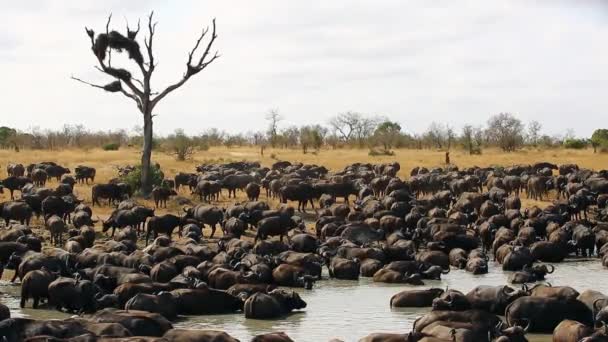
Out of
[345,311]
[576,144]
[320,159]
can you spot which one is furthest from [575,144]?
[345,311]

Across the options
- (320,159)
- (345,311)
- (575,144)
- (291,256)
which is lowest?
(345,311)

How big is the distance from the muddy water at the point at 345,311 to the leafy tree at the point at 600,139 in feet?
155

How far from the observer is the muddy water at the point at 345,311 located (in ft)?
47.9

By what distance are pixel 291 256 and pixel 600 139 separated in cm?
5644

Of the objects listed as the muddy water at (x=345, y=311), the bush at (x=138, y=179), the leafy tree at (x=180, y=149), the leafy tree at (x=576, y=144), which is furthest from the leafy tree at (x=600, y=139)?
the muddy water at (x=345, y=311)

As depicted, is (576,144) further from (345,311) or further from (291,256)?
(345,311)

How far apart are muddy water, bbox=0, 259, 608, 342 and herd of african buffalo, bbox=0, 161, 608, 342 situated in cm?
29

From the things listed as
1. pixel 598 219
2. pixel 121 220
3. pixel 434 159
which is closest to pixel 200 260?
pixel 121 220

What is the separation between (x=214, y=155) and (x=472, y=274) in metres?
45.4

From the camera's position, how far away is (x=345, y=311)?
53.4 feet

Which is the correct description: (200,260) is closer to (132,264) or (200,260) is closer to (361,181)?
(132,264)

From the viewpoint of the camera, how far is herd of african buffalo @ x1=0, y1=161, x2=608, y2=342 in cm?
1308

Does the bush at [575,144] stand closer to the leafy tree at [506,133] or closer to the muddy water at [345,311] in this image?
the leafy tree at [506,133]

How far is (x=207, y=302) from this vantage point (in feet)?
51.4
